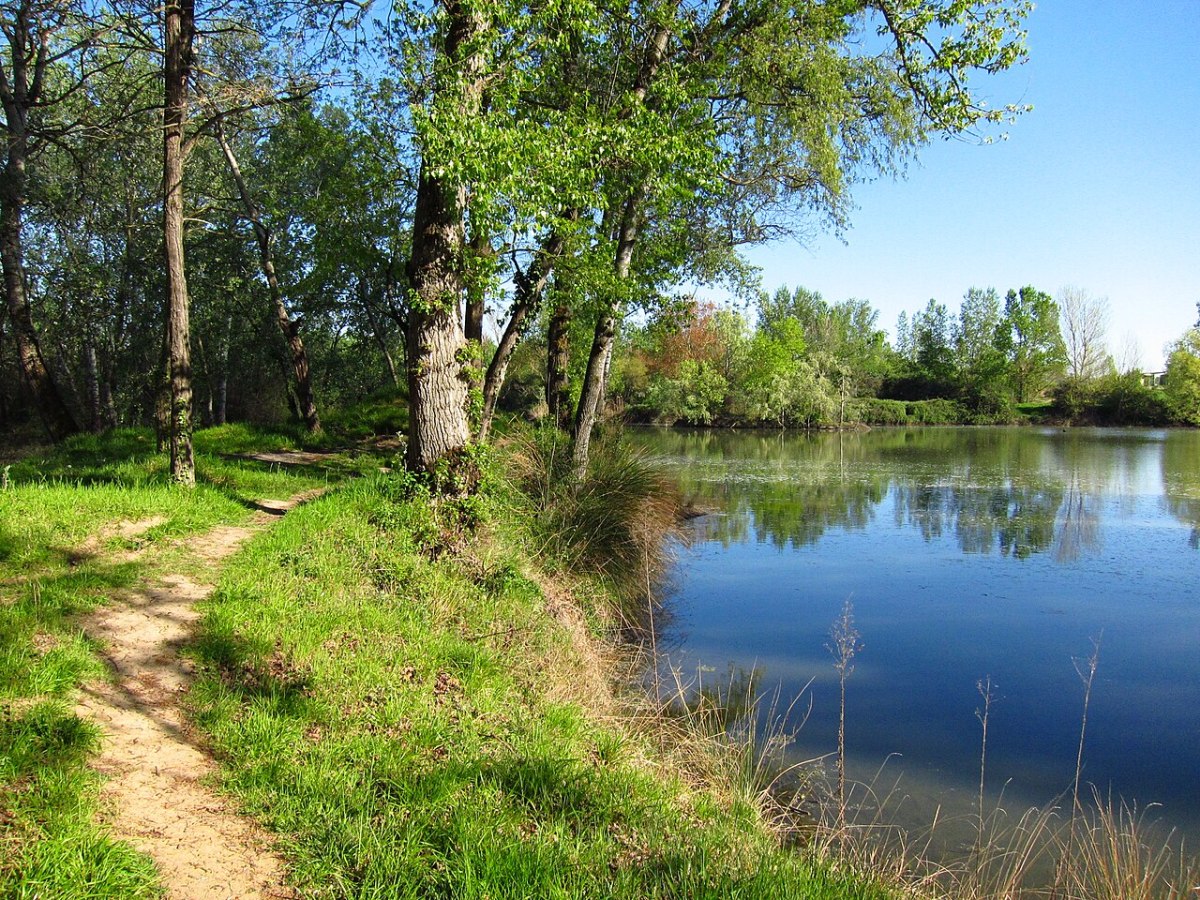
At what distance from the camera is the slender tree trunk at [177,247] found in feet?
27.3

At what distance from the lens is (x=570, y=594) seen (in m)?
8.20

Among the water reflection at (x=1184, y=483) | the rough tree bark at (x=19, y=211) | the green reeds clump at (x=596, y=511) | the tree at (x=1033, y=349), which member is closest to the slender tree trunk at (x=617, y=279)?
the green reeds clump at (x=596, y=511)

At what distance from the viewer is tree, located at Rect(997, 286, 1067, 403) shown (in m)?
70.9

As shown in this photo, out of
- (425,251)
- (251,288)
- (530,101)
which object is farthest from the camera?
(251,288)

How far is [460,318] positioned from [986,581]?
349 inches

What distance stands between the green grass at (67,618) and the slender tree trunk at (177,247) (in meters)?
0.52

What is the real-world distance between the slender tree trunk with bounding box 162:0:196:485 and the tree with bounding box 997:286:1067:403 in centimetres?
7465

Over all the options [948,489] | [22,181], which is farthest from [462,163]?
[948,489]

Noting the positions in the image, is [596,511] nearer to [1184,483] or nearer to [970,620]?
[970,620]

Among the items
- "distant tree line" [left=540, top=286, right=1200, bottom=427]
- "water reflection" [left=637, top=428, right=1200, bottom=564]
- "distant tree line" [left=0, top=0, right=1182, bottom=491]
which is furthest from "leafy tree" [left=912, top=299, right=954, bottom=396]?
"distant tree line" [left=0, top=0, right=1182, bottom=491]

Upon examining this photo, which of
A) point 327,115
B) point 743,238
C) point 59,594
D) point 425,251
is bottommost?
point 59,594

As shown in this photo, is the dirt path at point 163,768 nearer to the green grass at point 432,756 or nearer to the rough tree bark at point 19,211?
the green grass at point 432,756

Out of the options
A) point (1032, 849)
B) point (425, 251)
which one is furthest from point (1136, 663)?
point (425, 251)

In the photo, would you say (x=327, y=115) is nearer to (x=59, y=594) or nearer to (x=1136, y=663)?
(x=59, y=594)
